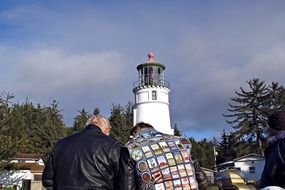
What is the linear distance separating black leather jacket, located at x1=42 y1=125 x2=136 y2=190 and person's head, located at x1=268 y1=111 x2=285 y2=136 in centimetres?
159

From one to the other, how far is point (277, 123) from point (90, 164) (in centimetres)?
209

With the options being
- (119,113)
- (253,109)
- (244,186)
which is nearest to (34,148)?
(119,113)

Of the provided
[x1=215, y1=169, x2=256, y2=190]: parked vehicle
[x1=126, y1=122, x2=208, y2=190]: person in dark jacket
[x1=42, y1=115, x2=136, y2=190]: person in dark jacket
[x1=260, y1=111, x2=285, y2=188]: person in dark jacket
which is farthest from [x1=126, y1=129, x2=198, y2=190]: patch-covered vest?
[x1=260, y1=111, x2=285, y2=188]: person in dark jacket

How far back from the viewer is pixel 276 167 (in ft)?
15.6

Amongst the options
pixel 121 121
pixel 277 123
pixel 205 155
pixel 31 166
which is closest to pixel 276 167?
pixel 277 123

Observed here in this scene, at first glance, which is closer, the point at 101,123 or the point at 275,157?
the point at 275,157

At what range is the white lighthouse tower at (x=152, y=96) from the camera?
156 feet

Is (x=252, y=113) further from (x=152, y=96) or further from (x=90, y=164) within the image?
(x=90, y=164)

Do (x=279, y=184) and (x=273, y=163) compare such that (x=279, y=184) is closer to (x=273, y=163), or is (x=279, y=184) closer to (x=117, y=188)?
(x=273, y=163)

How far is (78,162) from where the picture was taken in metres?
5.24

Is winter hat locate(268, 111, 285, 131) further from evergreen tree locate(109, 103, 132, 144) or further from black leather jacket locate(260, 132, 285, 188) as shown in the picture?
evergreen tree locate(109, 103, 132, 144)

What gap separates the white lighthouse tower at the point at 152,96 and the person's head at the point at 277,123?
41623 millimetres

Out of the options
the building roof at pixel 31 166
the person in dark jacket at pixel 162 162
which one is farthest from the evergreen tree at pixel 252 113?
the person in dark jacket at pixel 162 162

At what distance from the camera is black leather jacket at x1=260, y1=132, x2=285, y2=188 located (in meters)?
4.71
